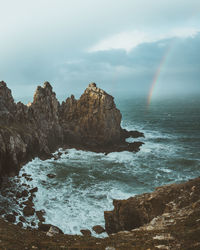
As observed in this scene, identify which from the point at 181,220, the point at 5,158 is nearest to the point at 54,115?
the point at 5,158

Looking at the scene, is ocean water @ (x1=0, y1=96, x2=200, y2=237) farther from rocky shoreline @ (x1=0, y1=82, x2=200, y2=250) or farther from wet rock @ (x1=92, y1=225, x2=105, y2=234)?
rocky shoreline @ (x1=0, y1=82, x2=200, y2=250)

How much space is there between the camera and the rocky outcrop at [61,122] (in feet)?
160

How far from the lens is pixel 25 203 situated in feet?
96.6

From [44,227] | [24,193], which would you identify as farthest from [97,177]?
[44,227]

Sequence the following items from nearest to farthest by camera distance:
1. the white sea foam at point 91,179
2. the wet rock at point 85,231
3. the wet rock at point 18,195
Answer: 1. the wet rock at point 85,231
2. the white sea foam at point 91,179
3. the wet rock at point 18,195

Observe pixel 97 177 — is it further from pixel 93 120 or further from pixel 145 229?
pixel 145 229

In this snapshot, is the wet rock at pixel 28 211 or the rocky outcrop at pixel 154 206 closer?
the rocky outcrop at pixel 154 206

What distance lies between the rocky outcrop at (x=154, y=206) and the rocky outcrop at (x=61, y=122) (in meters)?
29.3

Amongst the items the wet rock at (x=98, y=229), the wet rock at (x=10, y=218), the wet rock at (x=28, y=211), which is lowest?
the wet rock at (x=98, y=229)

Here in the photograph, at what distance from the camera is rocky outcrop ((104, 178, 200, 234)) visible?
57.6ft

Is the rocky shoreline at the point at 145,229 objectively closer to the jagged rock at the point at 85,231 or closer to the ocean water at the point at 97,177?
the jagged rock at the point at 85,231

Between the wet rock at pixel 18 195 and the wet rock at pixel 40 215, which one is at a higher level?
the wet rock at pixel 18 195

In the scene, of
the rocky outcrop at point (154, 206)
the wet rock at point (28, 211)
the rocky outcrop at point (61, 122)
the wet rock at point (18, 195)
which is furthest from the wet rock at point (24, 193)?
the rocky outcrop at point (154, 206)

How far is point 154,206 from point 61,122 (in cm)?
5144
